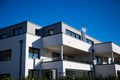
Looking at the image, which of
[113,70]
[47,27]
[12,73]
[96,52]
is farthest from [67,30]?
[12,73]

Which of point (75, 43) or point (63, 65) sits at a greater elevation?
point (75, 43)

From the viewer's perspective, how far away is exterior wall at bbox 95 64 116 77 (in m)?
27.4

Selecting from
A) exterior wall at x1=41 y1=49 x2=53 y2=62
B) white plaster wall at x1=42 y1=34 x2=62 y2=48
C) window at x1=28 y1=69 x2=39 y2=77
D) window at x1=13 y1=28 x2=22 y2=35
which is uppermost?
window at x1=13 y1=28 x2=22 y2=35

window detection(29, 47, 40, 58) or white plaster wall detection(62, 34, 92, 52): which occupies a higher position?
white plaster wall detection(62, 34, 92, 52)

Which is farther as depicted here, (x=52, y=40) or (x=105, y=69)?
(x=105, y=69)

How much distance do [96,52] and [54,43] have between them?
31.8ft

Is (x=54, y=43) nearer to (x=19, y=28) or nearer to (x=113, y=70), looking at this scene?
(x=19, y=28)

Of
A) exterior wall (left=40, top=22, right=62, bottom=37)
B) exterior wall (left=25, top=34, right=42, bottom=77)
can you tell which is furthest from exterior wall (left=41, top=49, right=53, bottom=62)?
exterior wall (left=40, top=22, right=62, bottom=37)

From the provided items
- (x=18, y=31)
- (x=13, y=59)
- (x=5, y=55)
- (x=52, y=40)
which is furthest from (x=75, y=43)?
(x=5, y=55)

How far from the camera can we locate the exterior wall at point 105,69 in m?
27.4

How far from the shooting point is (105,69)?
2812cm

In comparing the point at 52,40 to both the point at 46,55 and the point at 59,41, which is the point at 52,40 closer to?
the point at 59,41

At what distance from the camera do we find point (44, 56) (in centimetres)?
2567

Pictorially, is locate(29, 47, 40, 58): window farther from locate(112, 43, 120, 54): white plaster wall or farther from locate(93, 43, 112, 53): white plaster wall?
locate(112, 43, 120, 54): white plaster wall
